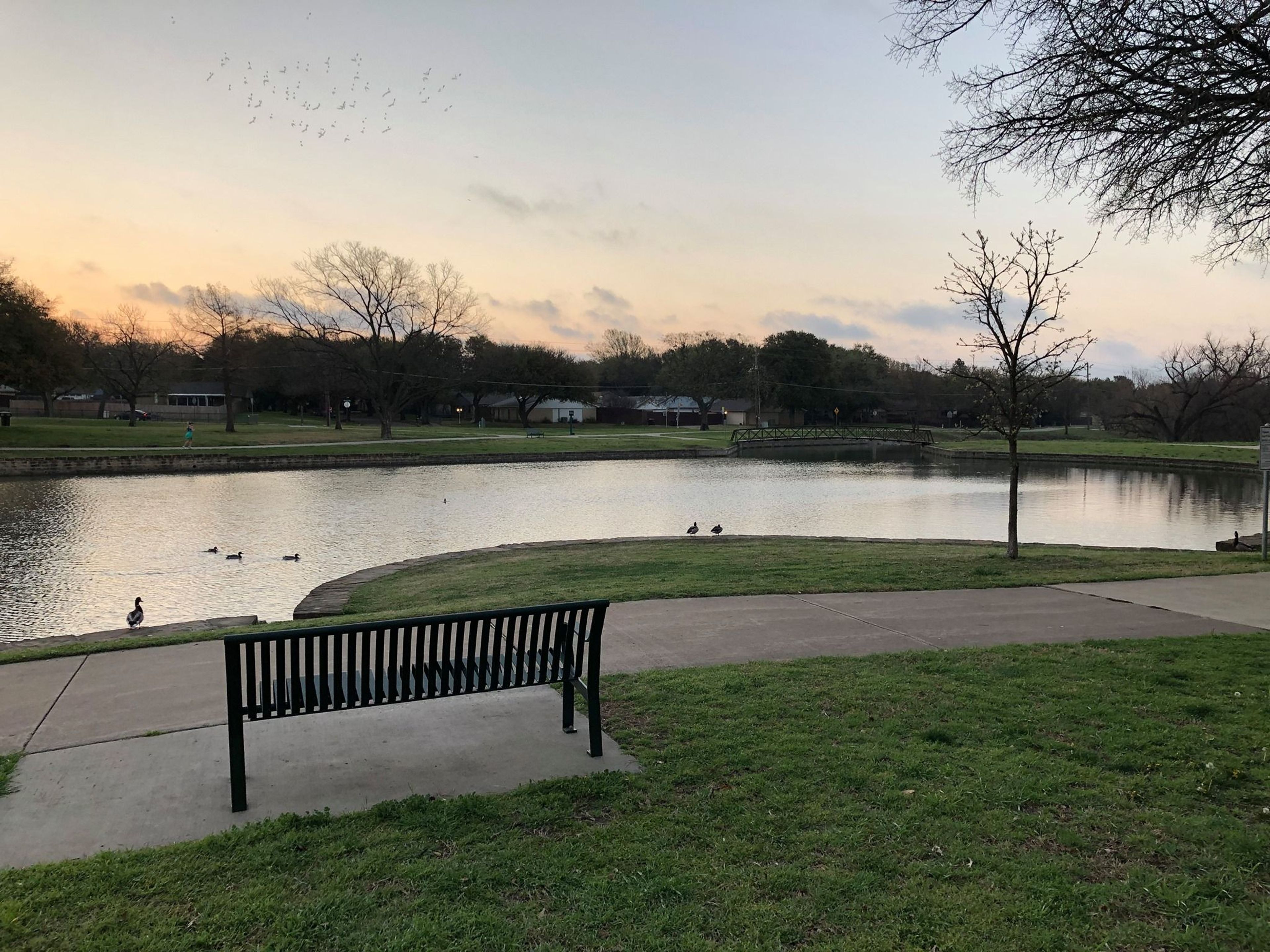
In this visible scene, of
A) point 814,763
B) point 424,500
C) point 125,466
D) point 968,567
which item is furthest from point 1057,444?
point 814,763

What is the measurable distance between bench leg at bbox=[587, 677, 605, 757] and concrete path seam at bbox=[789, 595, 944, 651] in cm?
343

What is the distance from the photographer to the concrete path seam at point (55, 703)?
4883mm

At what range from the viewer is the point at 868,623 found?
7887mm

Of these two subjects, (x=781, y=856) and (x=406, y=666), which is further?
(x=406, y=666)

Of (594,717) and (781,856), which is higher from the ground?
(594,717)

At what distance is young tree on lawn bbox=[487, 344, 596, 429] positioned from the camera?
8900 centimetres

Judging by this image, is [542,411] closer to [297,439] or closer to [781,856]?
[297,439]

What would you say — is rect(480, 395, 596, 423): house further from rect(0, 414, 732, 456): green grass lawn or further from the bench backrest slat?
the bench backrest slat

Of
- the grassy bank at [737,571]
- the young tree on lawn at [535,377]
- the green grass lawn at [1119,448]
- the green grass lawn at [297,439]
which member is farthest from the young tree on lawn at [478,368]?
the grassy bank at [737,571]

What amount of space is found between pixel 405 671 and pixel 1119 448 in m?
60.1

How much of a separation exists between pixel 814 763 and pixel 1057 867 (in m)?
1.30

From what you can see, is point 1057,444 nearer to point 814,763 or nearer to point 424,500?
point 424,500

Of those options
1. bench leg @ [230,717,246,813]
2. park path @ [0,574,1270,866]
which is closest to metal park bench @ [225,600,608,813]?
bench leg @ [230,717,246,813]

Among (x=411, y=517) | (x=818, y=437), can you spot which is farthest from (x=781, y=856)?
(x=818, y=437)
